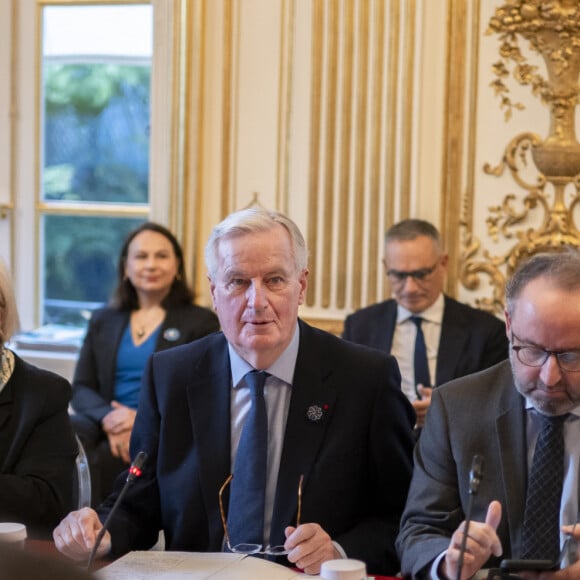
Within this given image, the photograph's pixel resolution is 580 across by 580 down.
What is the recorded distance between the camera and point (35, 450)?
9.09 ft

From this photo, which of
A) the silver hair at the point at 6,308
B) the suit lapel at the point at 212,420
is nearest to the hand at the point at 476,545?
the suit lapel at the point at 212,420

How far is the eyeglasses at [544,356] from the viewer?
2.12 m

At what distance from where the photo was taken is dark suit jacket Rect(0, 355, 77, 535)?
Result: 2672 millimetres

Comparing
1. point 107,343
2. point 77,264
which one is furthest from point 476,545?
point 77,264

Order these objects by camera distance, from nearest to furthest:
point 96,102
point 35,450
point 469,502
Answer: point 469,502, point 35,450, point 96,102

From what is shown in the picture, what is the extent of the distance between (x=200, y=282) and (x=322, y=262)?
60 cm

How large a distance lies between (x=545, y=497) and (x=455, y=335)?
2.33m

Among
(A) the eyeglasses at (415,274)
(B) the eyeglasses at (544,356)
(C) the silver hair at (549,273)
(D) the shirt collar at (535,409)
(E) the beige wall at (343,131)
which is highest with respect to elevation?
(E) the beige wall at (343,131)

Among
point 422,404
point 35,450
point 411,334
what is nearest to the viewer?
point 35,450

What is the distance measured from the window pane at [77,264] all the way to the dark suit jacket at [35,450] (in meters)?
2.99

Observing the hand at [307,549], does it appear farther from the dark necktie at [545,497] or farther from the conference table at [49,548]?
the dark necktie at [545,497]

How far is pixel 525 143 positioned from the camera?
4902mm

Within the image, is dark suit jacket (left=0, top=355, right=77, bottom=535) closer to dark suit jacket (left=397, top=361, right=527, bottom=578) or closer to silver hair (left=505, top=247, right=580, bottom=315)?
dark suit jacket (left=397, top=361, right=527, bottom=578)

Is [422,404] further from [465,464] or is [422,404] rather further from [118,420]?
[465,464]
